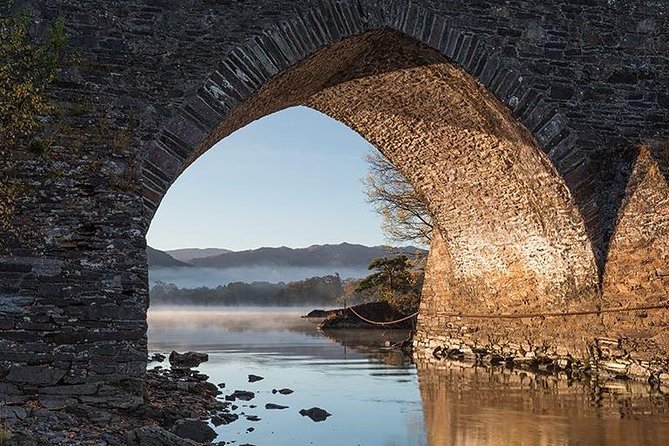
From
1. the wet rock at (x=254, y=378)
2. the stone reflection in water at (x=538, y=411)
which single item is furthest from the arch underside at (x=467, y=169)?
the wet rock at (x=254, y=378)

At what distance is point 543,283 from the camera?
39.3 feet

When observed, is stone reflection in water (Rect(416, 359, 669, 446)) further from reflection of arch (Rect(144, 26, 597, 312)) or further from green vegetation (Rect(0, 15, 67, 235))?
green vegetation (Rect(0, 15, 67, 235))

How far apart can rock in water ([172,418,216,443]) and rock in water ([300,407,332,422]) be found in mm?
1469

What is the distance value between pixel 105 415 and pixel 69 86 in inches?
138

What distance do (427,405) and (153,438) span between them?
3.86 m

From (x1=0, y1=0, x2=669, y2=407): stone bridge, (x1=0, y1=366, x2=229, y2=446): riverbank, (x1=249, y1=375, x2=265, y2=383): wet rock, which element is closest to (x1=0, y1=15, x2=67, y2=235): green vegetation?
(x1=0, y1=0, x2=669, y2=407): stone bridge

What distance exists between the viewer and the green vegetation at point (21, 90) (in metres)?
7.64

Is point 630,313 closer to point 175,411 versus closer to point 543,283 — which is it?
point 543,283

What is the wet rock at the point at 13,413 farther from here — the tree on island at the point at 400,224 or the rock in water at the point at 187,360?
the tree on island at the point at 400,224

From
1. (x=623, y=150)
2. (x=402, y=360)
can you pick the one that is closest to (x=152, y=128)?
(x=623, y=150)

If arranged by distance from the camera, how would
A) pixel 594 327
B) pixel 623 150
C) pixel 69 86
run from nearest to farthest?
pixel 69 86, pixel 623 150, pixel 594 327

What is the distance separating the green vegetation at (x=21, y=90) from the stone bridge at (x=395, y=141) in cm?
14

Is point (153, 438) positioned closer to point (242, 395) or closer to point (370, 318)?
point (242, 395)

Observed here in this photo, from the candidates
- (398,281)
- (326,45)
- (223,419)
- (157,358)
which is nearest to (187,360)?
(157,358)
